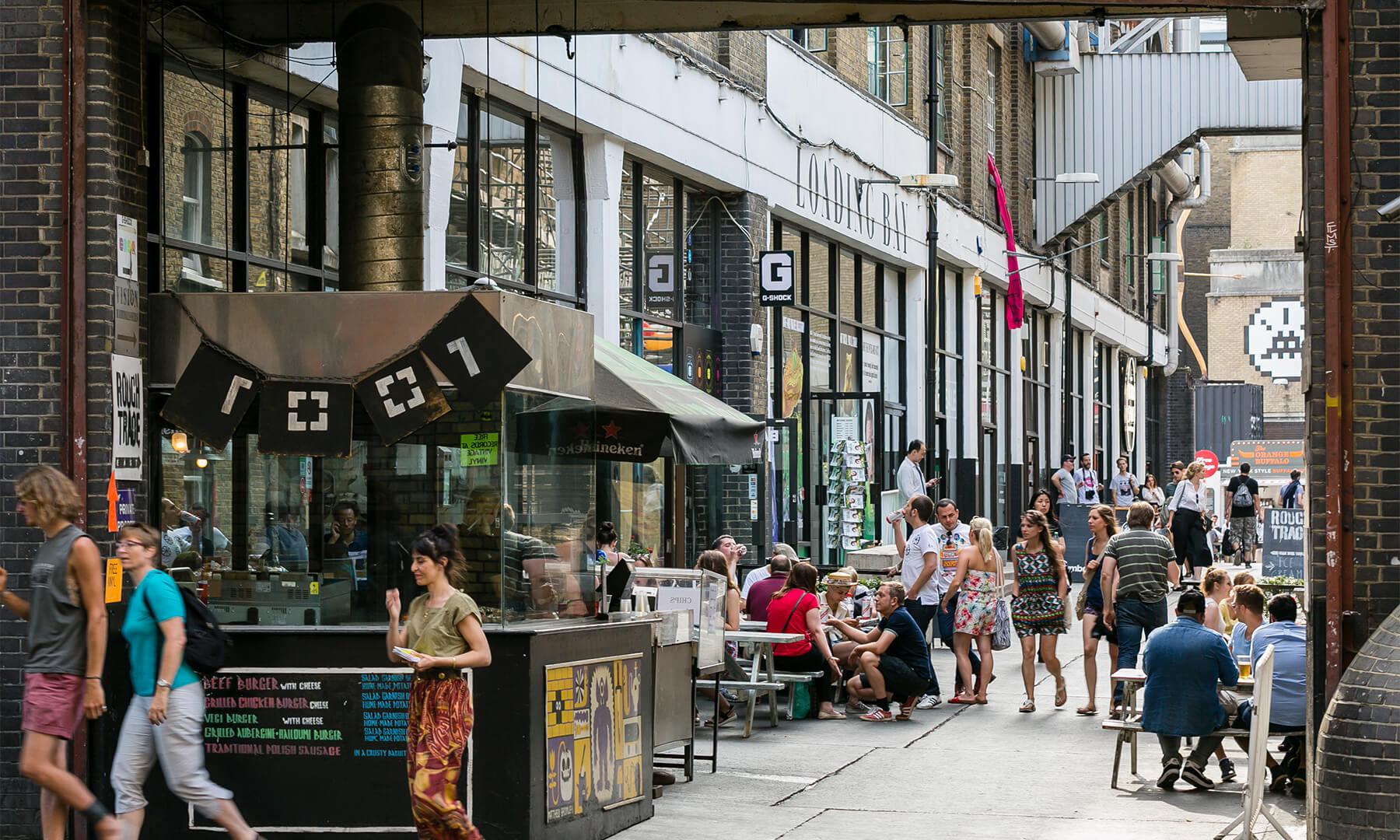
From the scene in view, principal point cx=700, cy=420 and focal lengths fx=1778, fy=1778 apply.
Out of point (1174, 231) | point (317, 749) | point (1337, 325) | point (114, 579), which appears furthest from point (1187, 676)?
point (1174, 231)

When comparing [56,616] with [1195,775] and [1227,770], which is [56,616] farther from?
[1227,770]

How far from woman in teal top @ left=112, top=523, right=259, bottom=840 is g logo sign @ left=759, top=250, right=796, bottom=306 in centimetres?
1344

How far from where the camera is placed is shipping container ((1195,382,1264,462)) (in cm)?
6153

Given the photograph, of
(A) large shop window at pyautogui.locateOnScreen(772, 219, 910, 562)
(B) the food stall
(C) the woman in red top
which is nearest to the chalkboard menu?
(B) the food stall

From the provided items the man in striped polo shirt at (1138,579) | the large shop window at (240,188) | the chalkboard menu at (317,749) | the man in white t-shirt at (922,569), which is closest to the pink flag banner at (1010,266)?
the man in white t-shirt at (922,569)

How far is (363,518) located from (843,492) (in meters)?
15.5

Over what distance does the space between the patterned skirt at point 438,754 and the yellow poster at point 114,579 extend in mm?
2370

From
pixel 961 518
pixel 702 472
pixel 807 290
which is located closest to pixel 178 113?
pixel 702 472

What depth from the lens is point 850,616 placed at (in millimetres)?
16422

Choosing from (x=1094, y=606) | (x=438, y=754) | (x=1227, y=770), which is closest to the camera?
(x=438, y=754)

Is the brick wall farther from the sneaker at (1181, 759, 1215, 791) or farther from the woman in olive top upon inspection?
the sneaker at (1181, 759, 1215, 791)

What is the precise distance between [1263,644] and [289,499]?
613cm

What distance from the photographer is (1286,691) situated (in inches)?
424

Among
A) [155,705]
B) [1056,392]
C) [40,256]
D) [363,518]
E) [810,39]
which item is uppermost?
[810,39]
